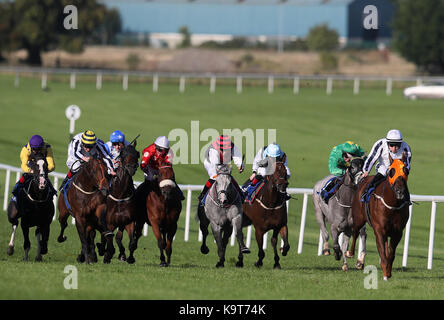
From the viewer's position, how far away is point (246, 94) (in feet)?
129

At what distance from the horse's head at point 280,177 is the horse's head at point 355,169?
1134 mm

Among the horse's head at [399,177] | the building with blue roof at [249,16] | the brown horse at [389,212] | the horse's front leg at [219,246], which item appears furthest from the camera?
the building with blue roof at [249,16]

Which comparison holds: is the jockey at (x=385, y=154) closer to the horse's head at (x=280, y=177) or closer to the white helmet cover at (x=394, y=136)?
the white helmet cover at (x=394, y=136)

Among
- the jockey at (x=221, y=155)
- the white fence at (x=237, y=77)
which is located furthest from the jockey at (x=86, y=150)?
the white fence at (x=237, y=77)

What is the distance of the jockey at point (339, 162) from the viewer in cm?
1342

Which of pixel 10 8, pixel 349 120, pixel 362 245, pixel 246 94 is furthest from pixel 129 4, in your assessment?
pixel 362 245

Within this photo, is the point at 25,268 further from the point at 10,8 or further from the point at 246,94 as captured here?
the point at 10,8

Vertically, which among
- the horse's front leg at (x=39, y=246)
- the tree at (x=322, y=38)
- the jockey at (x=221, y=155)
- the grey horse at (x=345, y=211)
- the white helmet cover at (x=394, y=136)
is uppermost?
the tree at (x=322, y=38)

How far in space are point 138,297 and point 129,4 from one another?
66.6 m

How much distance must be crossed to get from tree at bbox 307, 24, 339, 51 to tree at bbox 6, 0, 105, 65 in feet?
52.8

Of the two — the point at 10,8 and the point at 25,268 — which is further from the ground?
the point at 10,8
